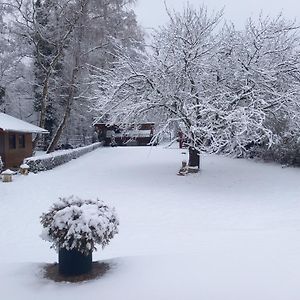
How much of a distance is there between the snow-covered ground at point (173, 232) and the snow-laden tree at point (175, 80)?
7.93ft

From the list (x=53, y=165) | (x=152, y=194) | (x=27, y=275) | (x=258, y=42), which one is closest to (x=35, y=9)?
(x=53, y=165)

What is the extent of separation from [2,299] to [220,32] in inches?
579

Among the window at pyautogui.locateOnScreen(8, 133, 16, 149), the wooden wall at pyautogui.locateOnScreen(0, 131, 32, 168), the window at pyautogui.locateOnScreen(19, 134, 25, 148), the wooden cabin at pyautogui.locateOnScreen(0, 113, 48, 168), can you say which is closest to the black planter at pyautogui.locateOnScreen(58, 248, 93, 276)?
the wooden cabin at pyautogui.locateOnScreen(0, 113, 48, 168)

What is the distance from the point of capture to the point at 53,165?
19219mm

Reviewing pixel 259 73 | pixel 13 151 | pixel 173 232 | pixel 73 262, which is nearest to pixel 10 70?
pixel 13 151

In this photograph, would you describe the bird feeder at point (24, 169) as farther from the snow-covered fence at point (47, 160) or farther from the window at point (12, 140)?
the window at point (12, 140)

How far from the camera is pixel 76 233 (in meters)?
4.62

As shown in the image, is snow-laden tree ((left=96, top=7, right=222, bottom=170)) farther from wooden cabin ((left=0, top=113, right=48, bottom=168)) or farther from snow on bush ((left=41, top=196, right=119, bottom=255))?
snow on bush ((left=41, top=196, right=119, bottom=255))

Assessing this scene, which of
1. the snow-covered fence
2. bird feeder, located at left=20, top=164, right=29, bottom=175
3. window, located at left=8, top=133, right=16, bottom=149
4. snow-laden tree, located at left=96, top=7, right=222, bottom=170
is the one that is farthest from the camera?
window, located at left=8, top=133, right=16, bottom=149

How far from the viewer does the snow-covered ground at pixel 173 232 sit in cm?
430

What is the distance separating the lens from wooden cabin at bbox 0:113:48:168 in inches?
796

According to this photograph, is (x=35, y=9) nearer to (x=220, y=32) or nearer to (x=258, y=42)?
(x=220, y=32)

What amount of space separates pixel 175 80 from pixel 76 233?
38.1 ft

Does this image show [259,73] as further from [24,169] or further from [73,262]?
[73,262]
